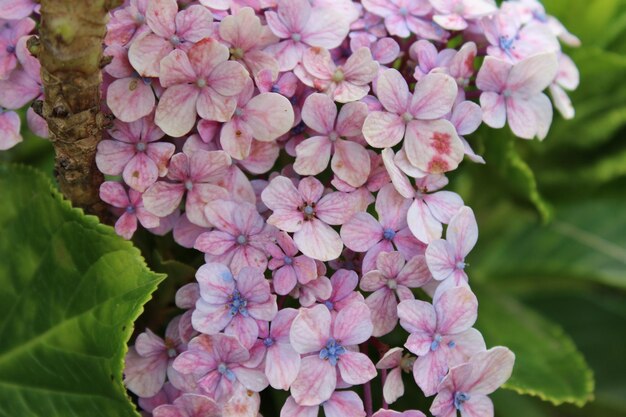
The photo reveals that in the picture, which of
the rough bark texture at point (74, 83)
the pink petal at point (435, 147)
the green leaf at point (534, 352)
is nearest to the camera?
the rough bark texture at point (74, 83)

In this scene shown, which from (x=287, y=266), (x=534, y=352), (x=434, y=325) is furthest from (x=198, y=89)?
(x=534, y=352)

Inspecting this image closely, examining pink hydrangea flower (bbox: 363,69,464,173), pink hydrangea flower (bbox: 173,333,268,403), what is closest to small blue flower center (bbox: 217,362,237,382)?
pink hydrangea flower (bbox: 173,333,268,403)

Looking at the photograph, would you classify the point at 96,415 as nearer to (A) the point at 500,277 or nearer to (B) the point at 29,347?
(B) the point at 29,347

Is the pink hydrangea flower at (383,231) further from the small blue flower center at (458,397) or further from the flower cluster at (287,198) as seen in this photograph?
the small blue flower center at (458,397)

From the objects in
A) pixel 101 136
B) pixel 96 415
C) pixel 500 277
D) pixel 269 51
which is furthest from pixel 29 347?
pixel 500 277

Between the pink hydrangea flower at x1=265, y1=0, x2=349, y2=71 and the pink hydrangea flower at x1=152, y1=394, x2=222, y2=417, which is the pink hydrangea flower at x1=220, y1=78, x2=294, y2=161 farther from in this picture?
the pink hydrangea flower at x1=152, y1=394, x2=222, y2=417

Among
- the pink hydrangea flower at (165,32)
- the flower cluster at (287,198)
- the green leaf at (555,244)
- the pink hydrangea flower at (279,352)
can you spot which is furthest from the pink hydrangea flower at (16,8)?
the green leaf at (555,244)
